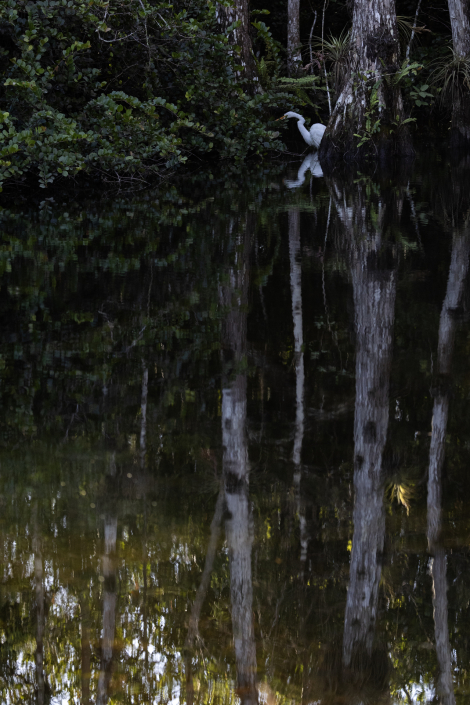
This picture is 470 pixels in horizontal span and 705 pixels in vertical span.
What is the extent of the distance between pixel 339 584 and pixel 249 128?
413 inches

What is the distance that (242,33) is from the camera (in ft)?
41.8

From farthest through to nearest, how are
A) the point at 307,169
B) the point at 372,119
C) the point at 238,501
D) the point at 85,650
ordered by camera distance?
the point at 372,119 → the point at 307,169 → the point at 238,501 → the point at 85,650

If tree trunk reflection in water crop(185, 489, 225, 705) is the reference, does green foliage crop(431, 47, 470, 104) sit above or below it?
above

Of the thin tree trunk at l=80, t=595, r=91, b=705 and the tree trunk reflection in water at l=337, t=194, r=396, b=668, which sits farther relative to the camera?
the tree trunk reflection in water at l=337, t=194, r=396, b=668

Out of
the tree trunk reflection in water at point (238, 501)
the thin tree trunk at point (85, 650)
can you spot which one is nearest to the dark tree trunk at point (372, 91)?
the tree trunk reflection in water at point (238, 501)

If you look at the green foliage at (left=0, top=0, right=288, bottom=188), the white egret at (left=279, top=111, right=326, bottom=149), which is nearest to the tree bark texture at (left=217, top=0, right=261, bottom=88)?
the white egret at (left=279, top=111, right=326, bottom=149)

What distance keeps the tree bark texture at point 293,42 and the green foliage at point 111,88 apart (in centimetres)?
502

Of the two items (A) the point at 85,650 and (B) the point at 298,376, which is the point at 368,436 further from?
(A) the point at 85,650

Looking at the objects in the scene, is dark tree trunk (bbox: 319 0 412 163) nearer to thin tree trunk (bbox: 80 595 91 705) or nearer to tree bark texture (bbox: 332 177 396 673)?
tree bark texture (bbox: 332 177 396 673)

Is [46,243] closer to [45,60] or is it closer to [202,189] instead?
[202,189]

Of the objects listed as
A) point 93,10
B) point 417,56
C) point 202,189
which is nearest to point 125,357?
point 202,189

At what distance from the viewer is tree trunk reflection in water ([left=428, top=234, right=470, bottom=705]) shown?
5.25ft

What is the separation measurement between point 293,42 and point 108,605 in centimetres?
1656

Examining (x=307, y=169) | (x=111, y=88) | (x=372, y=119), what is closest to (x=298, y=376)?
(x=307, y=169)
